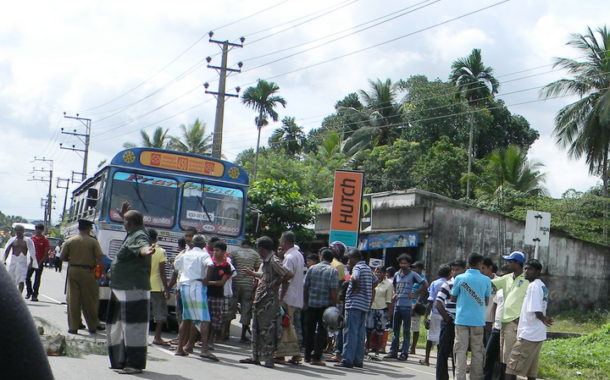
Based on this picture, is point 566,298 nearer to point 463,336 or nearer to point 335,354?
point 335,354

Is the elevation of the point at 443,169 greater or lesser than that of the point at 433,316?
greater

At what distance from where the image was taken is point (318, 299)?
483 inches

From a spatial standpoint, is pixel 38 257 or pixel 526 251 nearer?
pixel 38 257

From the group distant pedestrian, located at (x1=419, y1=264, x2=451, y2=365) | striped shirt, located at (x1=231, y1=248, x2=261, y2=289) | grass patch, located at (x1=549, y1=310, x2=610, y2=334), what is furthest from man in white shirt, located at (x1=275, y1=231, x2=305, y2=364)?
grass patch, located at (x1=549, y1=310, x2=610, y2=334)

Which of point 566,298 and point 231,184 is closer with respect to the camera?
point 231,184

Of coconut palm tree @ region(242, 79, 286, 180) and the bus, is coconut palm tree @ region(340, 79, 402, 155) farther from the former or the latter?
the bus

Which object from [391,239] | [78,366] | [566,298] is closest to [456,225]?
[391,239]

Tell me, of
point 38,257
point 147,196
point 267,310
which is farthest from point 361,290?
point 38,257

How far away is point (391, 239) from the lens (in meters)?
25.6

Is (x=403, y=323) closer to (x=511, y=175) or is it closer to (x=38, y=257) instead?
(x=38, y=257)

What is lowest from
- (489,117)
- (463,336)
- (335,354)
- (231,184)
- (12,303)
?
(335,354)

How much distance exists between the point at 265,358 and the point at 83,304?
3487mm

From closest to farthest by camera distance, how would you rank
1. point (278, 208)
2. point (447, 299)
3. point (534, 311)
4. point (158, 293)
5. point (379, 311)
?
point (534, 311)
point (447, 299)
point (158, 293)
point (379, 311)
point (278, 208)

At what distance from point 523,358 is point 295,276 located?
3875 mm
